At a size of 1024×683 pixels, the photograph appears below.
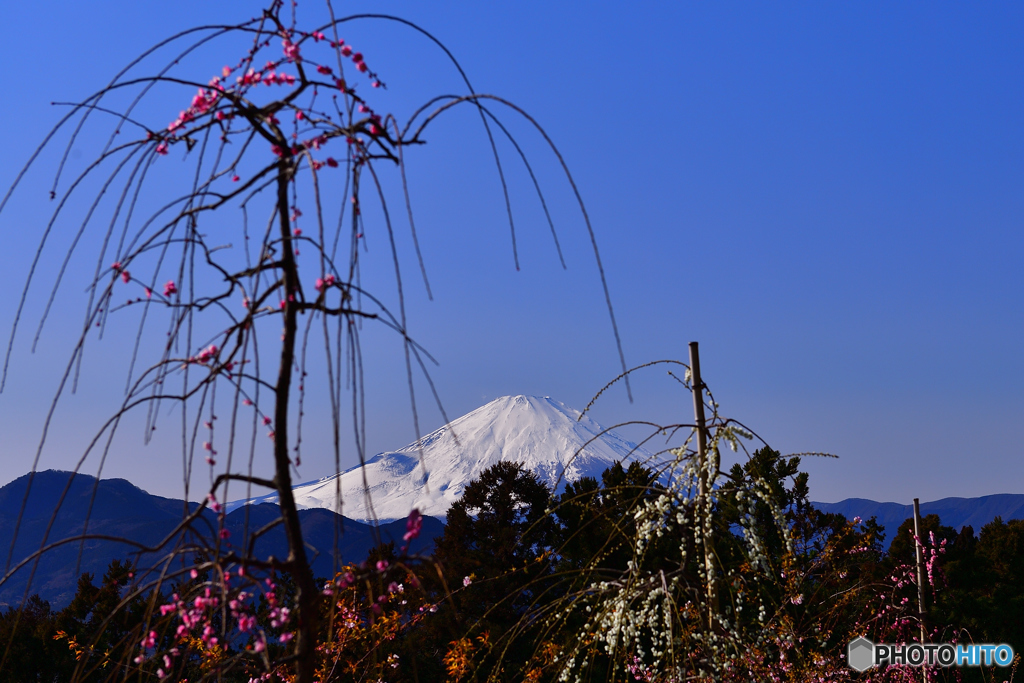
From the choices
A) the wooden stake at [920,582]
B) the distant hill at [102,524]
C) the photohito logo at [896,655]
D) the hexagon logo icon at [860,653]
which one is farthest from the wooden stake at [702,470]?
the distant hill at [102,524]

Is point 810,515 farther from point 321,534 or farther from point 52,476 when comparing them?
point 52,476

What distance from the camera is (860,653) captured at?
17.0ft

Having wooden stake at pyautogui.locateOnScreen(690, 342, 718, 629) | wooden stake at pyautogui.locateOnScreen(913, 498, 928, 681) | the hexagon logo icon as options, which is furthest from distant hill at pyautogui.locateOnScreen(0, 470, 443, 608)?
wooden stake at pyautogui.locateOnScreen(690, 342, 718, 629)

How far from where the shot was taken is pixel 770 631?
3260 millimetres

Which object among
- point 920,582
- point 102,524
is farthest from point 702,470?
point 102,524

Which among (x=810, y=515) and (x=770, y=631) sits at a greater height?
(x=810, y=515)

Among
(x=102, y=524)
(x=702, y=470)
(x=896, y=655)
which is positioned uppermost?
(x=702, y=470)

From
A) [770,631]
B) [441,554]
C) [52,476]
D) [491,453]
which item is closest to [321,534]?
[52,476]

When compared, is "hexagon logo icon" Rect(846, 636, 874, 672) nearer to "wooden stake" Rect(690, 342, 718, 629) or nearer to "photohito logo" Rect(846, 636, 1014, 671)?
"photohito logo" Rect(846, 636, 1014, 671)

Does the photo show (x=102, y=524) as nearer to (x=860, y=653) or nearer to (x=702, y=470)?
(x=860, y=653)

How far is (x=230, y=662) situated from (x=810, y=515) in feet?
38.4

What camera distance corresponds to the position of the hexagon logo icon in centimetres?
498

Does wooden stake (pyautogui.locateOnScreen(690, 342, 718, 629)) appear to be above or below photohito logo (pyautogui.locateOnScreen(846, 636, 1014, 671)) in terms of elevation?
above

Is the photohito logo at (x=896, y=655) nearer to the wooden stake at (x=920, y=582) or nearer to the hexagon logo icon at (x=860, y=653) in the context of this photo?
the hexagon logo icon at (x=860, y=653)
